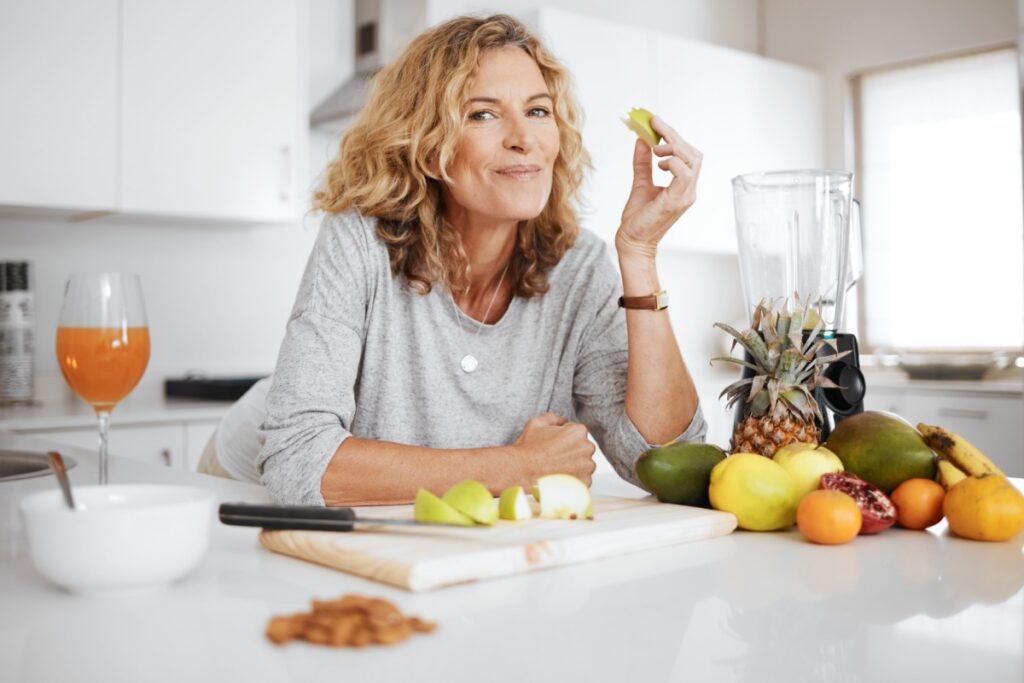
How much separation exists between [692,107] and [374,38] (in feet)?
4.67

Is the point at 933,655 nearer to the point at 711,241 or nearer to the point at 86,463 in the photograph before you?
the point at 86,463

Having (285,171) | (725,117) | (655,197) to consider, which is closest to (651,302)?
(655,197)

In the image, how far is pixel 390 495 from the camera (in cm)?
121

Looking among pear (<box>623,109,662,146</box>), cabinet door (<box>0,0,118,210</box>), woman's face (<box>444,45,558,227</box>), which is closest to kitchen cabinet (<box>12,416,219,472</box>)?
cabinet door (<box>0,0,118,210</box>)

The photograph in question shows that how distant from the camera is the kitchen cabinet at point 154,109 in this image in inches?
113

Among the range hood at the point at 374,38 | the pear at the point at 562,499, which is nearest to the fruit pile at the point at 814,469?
the pear at the point at 562,499

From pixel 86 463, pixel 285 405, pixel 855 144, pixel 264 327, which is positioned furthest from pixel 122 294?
pixel 855 144

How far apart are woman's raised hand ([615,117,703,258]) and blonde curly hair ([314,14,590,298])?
0.21m

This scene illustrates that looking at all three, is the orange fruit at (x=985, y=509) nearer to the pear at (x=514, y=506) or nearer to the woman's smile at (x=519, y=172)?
the pear at (x=514, y=506)

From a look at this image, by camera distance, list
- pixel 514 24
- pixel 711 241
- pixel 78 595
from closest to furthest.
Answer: pixel 78 595, pixel 514 24, pixel 711 241

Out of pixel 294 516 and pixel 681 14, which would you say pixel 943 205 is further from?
pixel 294 516

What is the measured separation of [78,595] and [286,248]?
9.99 feet

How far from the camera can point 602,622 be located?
71 centimetres

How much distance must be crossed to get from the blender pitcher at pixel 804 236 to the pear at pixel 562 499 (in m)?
0.58
